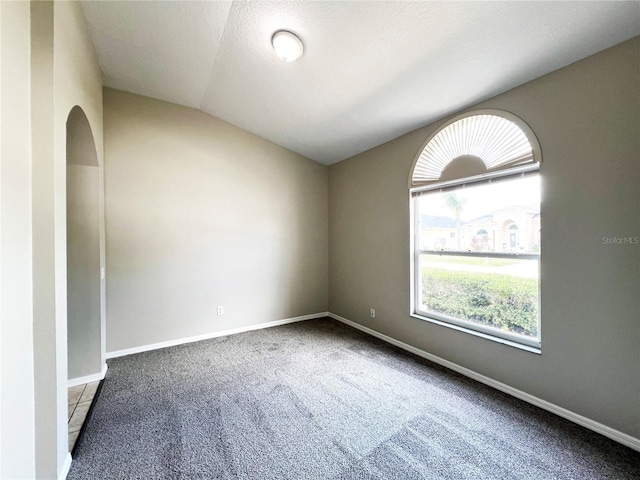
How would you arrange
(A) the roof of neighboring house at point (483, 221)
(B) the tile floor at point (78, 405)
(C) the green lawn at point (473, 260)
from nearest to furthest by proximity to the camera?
(B) the tile floor at point (78, 405)
(C) the green lawn at point (473, 260)
(A) the roof of neighboring house at point (483, 221)

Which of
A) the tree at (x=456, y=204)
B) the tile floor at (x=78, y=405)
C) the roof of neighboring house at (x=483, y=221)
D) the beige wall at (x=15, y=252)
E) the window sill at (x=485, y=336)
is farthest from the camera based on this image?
the tree at (x=456, y=204)

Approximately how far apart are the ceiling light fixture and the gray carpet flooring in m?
2.87

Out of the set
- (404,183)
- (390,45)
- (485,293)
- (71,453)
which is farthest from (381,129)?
(71,453)

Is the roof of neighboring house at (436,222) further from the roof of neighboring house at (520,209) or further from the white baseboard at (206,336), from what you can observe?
the white baseboard at (206,336)

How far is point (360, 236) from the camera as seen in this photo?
3.94 metres

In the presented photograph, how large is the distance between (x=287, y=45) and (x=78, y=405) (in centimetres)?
339

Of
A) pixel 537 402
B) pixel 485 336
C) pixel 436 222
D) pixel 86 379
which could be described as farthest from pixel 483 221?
pixel 86 379

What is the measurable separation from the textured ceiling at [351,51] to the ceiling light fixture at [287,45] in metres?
0.05

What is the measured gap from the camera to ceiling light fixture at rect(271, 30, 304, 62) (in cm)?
207

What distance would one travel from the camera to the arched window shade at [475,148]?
2.23 m

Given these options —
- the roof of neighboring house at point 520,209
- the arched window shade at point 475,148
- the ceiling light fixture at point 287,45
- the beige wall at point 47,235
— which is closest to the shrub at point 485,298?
the roof of neighboring house at point 520,209

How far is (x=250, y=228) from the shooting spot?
3.93 meters

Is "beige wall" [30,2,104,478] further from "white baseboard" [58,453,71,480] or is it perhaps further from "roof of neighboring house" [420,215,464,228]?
"roof of neighboring house" [420,215,464,228]

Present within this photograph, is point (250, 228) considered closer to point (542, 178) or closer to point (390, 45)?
point (390, 45)
